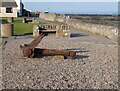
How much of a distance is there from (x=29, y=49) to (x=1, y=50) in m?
3.40

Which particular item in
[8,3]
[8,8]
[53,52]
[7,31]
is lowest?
[53,52]

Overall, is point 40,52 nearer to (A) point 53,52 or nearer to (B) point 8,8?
(A) point 53,52

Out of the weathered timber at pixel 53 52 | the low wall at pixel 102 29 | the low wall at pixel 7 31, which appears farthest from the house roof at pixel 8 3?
the weathered timber at pixel 53 52

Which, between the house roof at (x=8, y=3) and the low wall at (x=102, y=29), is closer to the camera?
the low wall at (x=102, y=29)

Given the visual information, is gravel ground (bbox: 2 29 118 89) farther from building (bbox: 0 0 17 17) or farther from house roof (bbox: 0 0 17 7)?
house roof (bbox: 0 0 17 7)

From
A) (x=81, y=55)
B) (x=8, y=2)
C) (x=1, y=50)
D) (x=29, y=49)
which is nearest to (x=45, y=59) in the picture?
(x=29, y=49)

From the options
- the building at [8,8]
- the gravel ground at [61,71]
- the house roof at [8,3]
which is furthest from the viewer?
the house roof at [8,3]

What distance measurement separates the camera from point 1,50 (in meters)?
17.4

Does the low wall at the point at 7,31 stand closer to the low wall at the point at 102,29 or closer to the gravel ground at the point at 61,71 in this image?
the low wall at the point at 102,29

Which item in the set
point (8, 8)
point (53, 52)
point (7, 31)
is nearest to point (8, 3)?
point (8, 8)

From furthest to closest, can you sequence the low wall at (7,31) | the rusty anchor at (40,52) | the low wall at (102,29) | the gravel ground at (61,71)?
the low wall at (7,31) → the low wall at (102,29) → the rusty anchor at (40,52) → the gravel ground at (61,71)

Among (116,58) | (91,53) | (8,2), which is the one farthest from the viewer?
(8,2)

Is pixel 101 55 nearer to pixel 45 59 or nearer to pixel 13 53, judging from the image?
pixel 45 59

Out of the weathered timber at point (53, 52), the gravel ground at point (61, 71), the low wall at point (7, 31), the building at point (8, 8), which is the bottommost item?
the gravel ground at point (61, 71)
